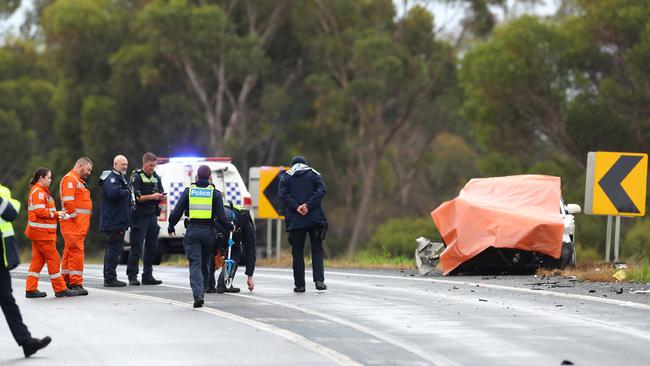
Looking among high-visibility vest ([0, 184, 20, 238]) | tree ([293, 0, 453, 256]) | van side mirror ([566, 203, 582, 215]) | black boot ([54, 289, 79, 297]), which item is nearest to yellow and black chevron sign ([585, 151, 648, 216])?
van side mirror ([566, 203, 582, 215])

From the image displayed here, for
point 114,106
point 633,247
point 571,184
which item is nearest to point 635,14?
point 571,184

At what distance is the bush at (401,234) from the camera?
4725cm

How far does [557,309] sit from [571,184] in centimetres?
3292

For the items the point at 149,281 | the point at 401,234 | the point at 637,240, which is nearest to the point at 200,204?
the point at 149,281

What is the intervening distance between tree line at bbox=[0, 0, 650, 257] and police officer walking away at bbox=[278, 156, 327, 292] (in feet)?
97.5

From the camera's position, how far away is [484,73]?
1916 inches

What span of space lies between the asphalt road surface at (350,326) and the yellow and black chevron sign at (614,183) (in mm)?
3307

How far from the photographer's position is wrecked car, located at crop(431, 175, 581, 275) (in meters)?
20.2

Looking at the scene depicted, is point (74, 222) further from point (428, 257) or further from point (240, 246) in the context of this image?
point (428, 257)

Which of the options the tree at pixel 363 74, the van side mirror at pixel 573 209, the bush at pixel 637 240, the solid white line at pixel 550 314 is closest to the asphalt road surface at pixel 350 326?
the solid white line at pixel 550 314

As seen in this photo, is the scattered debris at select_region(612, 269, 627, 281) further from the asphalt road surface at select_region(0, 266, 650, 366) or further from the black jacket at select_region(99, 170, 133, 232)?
the black jacket at select_region(99, 170, 133, 232)

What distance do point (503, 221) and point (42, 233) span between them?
22.9 feet

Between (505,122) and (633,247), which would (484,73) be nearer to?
(505,122)

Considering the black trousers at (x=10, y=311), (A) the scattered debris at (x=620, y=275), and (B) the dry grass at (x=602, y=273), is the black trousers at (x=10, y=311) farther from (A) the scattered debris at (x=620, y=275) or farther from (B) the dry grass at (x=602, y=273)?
(A) the scattered debris at (x=620, y=275)
